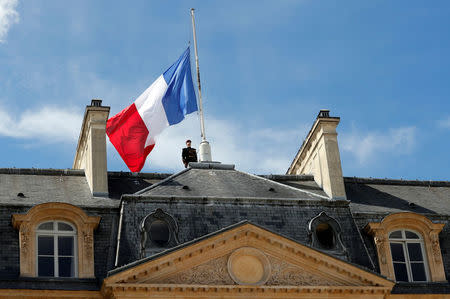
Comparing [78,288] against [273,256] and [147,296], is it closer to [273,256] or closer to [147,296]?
→ [147,296]

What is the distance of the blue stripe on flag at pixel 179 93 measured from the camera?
43656 mm

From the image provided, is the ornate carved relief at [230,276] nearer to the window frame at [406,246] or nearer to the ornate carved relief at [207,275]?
the ornate carved relief at [207,275]

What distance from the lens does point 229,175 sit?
132ft

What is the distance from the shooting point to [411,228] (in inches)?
1522

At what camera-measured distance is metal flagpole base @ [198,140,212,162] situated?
41719 millimetres

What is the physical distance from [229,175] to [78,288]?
823 cm

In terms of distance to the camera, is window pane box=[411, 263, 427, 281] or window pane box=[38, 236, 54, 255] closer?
window pane box=[38, 236, 54, 255]

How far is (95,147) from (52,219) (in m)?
4.78

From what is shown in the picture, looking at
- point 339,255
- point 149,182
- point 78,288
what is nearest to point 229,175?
point 149,182

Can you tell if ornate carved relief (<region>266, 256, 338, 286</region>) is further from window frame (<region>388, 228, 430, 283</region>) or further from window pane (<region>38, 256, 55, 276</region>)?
window pane (<region>38, 256, 55, 276</region>)

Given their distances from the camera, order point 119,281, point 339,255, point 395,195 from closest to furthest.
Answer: point 119,281 → point 339,255 → point 395,195

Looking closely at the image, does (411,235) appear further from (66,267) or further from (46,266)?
(46,266)

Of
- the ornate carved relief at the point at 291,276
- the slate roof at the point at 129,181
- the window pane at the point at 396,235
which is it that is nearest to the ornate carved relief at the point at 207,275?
the ornate carved relief at the point at 291,276

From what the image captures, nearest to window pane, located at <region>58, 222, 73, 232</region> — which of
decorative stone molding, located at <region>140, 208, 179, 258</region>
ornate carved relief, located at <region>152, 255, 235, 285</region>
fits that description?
decorative stone molding, located at <region>140, 208, 179, 258</region>
